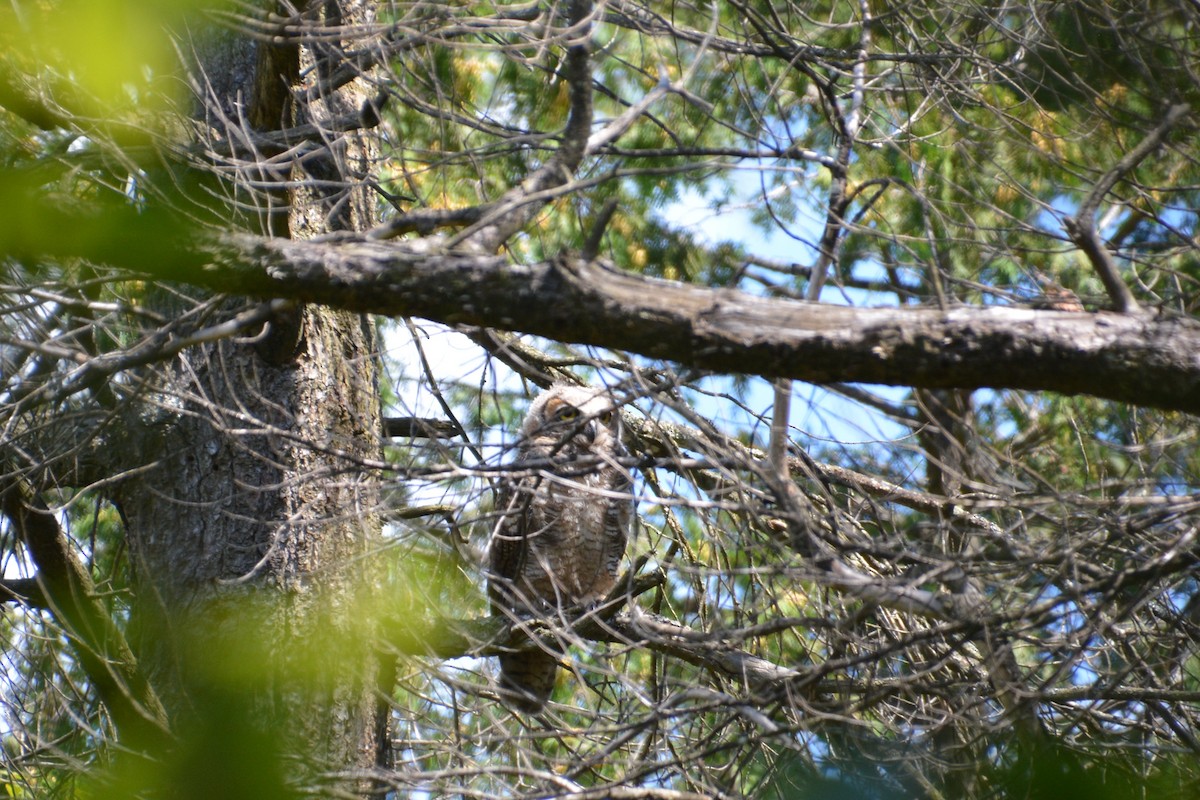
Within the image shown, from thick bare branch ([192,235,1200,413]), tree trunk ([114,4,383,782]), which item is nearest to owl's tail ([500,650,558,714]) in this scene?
tree trunk ([114,4,383,782])

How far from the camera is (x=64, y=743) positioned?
389 centimetres

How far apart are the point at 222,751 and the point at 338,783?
2.12m

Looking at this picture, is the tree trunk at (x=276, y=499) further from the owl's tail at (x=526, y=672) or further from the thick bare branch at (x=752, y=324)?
the thick bare branch at (x=752, y=324)

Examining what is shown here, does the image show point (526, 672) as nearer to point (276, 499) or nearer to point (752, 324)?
point (276, 499)

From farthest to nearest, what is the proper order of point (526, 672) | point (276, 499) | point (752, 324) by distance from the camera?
point (526, 672)
point (276, 499)
point (752, 324)

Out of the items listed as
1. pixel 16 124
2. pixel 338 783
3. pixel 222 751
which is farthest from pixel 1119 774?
pixel 16 124

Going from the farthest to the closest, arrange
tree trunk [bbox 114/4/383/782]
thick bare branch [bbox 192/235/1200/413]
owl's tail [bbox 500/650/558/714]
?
1. owl's tail [bbox 500/650/558/714]
2. tree trunk [bbox 114/4/383/782]
3. thick bare branch [bbox 192/235/1200/413]

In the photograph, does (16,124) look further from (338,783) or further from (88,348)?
(338,783)

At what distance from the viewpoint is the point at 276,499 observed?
3.53m

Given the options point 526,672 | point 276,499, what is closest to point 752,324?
point 276,499

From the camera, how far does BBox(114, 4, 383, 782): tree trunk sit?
3283 mm

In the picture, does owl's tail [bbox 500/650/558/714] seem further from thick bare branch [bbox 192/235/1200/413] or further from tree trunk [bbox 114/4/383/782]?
thick bare branch [bbox 192/235/1200/413]

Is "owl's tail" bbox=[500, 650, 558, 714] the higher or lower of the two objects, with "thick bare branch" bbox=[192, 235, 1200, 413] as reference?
lower

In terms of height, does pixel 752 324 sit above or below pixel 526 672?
above
